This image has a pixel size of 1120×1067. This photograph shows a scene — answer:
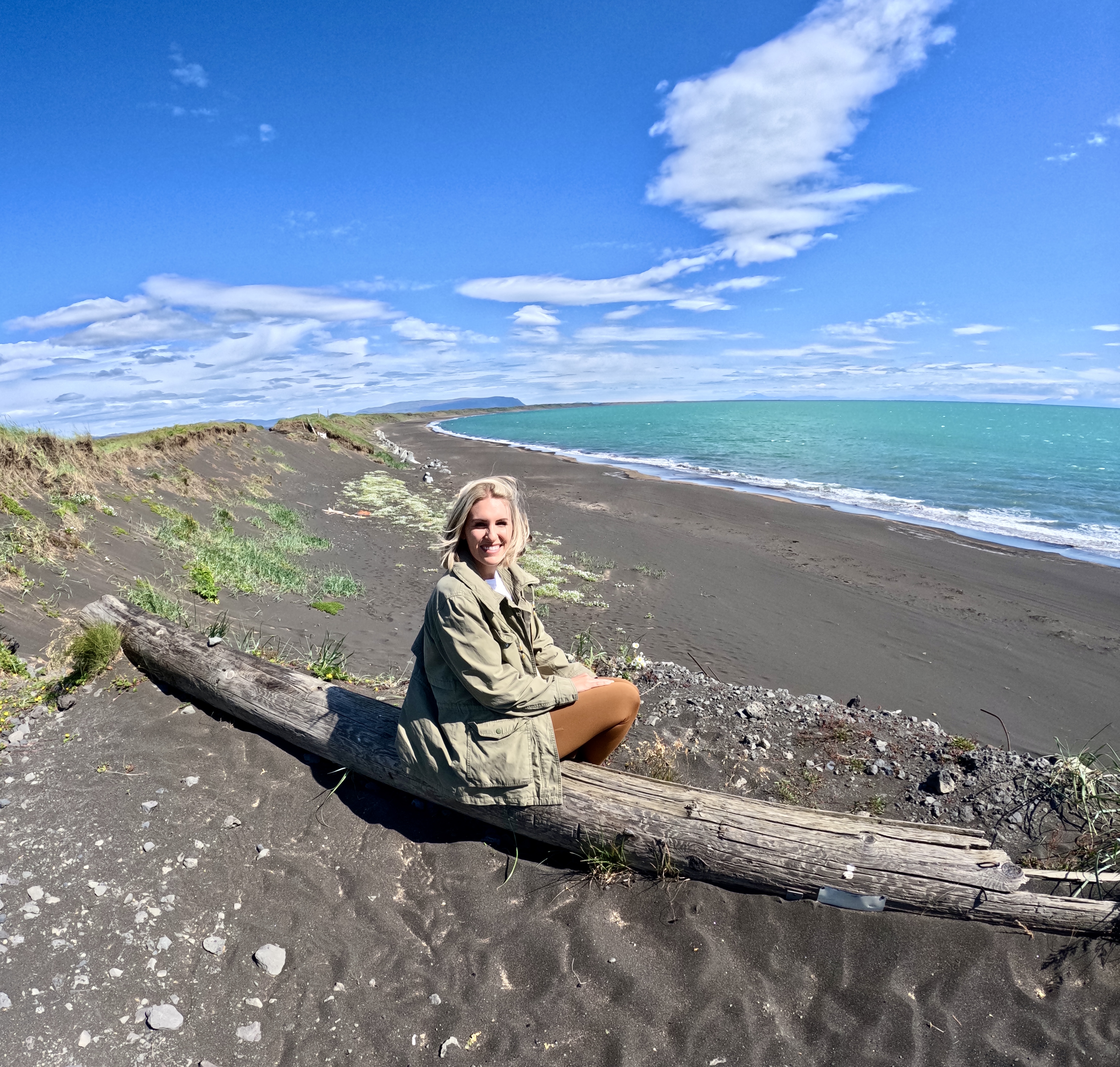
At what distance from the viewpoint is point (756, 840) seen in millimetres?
3621

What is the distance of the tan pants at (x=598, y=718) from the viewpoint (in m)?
3.96

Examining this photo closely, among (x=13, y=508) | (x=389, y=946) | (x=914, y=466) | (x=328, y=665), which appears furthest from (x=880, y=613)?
(x=914, y=466)

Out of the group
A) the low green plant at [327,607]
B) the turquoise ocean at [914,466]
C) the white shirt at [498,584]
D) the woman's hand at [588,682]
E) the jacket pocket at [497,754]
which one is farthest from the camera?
the turquoise ocean at [914,466]

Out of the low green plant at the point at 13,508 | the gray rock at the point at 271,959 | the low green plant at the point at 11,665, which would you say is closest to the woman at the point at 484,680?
the gray rock at the point at 271,959

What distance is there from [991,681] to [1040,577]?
24.8 feet

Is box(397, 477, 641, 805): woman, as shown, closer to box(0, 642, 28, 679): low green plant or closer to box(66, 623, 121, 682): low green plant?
box(66, 623, 121, 682): low green plant

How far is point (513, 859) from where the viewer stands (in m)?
4.00

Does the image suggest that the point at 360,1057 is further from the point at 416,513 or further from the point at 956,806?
the point at 416,513

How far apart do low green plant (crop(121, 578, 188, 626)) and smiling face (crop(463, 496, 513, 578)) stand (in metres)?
4.17

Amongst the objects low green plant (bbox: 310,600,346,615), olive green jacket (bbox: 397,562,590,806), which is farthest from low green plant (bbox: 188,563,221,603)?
olive green jacket (bbox: 397,562,590,806)

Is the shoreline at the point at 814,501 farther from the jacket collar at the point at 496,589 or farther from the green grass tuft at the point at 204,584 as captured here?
the green grass tuft at the point at 204,584

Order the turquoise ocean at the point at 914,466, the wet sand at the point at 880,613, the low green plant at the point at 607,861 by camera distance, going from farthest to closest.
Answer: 1. the turquoise ocean at the point at 914,466
2. the wet sand at the point at 880,613
3. the low green plant at the point at 607,861

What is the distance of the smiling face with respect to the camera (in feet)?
11.8

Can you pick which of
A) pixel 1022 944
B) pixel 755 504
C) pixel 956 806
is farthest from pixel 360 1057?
pixel 755 504
